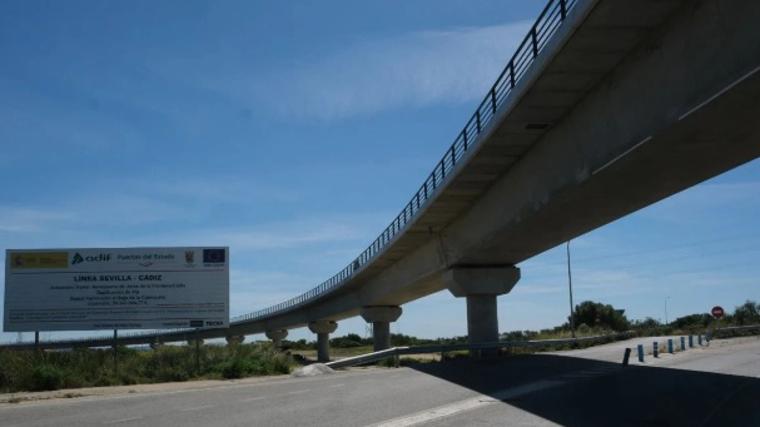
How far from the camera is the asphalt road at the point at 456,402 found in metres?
13.1

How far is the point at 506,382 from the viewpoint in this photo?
800 inches

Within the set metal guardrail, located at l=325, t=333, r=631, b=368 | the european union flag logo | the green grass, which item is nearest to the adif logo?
the european union flag logo

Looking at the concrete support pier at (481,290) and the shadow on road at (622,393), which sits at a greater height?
the concrete support pier at (481,290)

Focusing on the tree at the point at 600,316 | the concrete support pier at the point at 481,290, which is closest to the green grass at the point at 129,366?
the concrete support pier at the point at 481,290

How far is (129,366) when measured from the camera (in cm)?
2791

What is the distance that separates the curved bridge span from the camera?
13.4 m

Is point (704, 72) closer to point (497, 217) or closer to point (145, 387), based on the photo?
point (497, 217)

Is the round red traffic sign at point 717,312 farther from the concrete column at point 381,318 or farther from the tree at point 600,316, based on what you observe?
the tree at point 600,316

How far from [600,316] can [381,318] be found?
42.4 meters

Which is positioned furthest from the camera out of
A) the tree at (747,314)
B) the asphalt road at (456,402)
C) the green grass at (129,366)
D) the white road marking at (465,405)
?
the tree at (747,314)

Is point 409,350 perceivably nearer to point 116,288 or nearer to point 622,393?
point 116,288

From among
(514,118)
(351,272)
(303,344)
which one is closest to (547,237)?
(514,118)

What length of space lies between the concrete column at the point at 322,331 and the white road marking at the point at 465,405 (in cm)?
6316

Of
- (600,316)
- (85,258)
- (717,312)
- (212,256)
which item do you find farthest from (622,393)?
(600,316)
